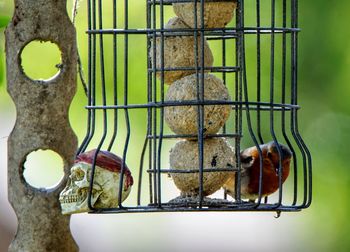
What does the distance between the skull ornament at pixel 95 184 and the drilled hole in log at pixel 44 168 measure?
1.73m

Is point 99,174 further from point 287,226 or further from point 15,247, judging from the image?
point 287,226

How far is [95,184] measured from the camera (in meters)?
3.15

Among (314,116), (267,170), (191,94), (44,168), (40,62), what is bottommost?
(44,168)

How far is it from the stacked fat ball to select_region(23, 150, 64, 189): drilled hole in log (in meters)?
1.75

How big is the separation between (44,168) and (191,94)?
2.30 metres

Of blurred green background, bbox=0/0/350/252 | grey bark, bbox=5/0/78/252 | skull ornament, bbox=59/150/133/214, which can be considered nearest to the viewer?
skull ornament, bbox=59/150/133/214

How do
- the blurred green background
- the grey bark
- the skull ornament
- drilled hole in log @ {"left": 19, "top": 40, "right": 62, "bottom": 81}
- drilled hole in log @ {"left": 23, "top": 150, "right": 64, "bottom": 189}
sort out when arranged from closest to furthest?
1. the skull ornament
2. the grey bark
3. drilled hole in log @ {"left": 19, "top": 40, "right": 62, "bottom": 81}
4. the blurred green background
5. drilled hole in log @ {"left": 23, "top": 150, "right": 64, "bottom": 189}

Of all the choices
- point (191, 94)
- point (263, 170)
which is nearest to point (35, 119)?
point (191, 94)

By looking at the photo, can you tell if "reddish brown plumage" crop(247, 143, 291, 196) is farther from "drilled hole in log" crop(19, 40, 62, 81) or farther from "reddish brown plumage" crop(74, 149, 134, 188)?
"drilled hole in log" crop(19, 40, 62, 81)

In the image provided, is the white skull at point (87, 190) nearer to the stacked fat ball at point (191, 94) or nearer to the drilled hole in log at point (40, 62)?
the stacked fat ball at point (191, 94)

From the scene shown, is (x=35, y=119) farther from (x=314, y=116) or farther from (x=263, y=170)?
(x=314, y=116)

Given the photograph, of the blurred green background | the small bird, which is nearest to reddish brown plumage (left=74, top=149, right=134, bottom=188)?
the small bird

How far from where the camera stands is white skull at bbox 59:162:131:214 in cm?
312

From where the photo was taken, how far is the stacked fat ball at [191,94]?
3.18 m
